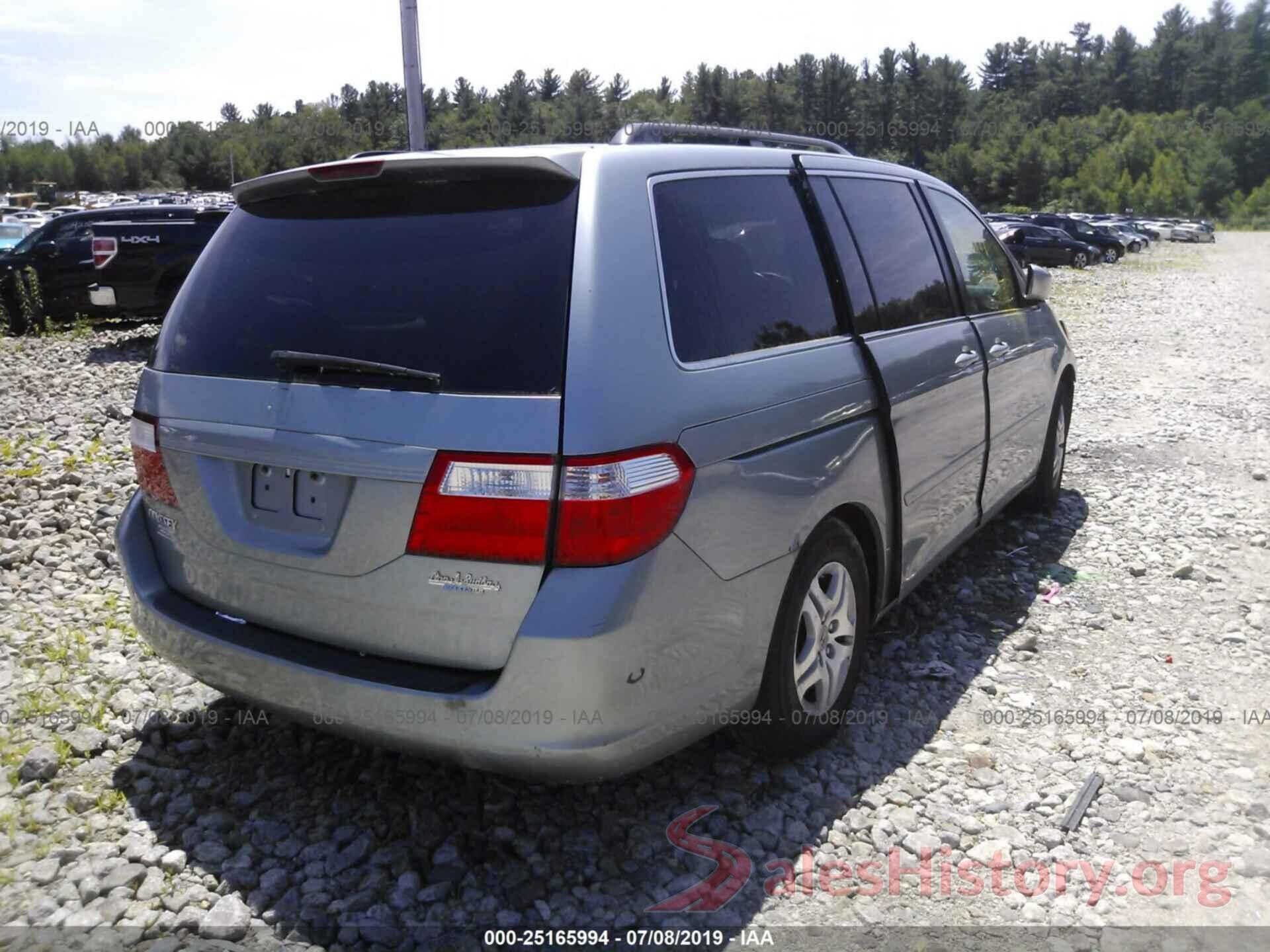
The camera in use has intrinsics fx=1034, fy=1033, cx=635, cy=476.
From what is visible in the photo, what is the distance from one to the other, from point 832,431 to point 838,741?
1146 mm

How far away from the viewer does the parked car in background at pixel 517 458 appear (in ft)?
8.10

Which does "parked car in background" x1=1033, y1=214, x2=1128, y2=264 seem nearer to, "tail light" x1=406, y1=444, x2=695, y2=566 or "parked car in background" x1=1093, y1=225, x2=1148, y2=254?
"parked car in background" x1=1093, y1=225, x2=1148, y2=254

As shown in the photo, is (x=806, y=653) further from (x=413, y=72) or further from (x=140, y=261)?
(x=140, y=261)

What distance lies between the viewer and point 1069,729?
12.6 feet

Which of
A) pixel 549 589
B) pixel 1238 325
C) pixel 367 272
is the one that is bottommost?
pixel 1238 325

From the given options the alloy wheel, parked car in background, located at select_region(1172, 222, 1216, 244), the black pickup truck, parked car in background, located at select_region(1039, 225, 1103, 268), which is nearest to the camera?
the alloy wheel

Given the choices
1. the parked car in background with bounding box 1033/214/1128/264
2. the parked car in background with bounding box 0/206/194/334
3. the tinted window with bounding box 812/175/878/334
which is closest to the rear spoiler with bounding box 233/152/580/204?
the tinted window with bounding box 812/175/878/334

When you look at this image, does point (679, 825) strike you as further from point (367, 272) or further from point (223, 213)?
point (223, 213)

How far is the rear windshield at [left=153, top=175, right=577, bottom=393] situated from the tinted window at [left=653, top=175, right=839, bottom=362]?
375mm

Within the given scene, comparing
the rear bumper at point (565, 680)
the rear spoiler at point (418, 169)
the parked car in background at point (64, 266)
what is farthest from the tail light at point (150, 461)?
the parked car in background at point (64, 266)

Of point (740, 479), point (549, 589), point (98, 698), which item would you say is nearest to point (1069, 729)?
point (740, 479)

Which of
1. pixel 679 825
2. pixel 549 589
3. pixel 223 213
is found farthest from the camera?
pixel 223 213

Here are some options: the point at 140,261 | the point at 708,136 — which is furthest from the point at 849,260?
the point at 140,261

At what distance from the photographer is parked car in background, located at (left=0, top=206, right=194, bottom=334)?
43.0 feet
